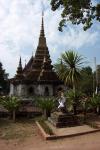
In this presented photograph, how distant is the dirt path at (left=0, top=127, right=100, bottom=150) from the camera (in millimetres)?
13156

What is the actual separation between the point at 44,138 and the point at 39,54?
129 feet

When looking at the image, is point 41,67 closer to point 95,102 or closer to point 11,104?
point 95,102

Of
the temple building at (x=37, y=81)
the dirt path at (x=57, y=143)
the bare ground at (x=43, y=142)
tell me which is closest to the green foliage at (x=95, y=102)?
the bare ground at (x=43, y=142)

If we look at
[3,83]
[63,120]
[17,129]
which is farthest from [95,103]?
[3,83]

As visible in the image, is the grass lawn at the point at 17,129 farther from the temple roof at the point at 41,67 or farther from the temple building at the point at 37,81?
the temple roof at the point at 41,67

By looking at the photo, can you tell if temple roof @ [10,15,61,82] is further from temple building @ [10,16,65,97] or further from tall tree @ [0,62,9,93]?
tall tree @ [0,62,9,93]

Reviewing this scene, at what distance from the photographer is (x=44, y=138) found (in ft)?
49.6

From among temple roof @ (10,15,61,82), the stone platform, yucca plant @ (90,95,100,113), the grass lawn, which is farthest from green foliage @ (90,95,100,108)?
temple roof @ (10,15,61,82)

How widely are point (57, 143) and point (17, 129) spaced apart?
5016 mm

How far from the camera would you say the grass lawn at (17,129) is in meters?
16.6

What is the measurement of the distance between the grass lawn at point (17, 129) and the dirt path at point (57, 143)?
0.93 metres

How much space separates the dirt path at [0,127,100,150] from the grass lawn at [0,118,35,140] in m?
0.93

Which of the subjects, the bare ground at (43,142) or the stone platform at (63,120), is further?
the stone platform at (63,120)

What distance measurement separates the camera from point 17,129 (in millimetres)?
18703
